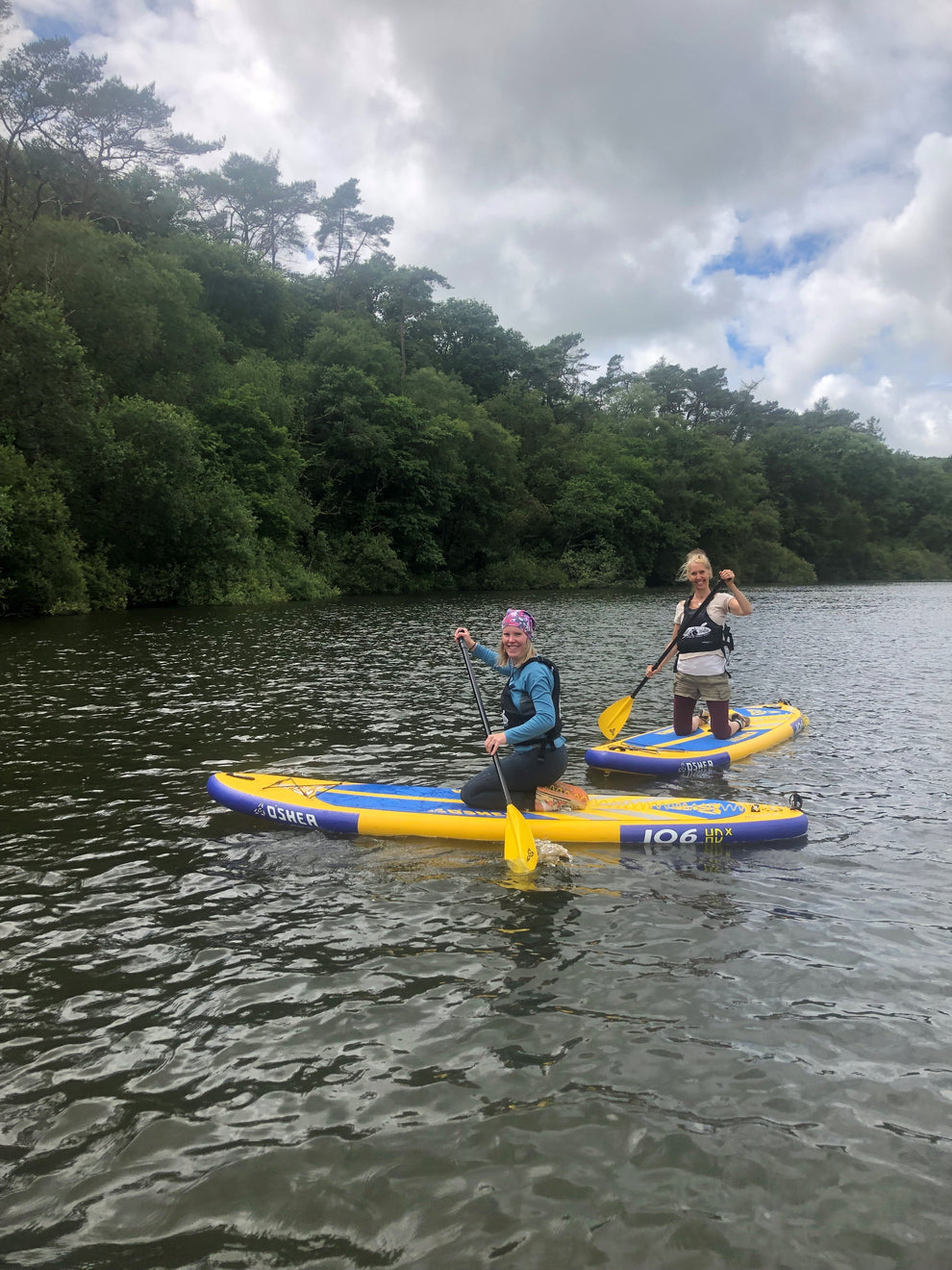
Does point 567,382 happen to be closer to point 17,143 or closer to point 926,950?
point 17,143

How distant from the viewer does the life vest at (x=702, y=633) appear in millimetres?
9695

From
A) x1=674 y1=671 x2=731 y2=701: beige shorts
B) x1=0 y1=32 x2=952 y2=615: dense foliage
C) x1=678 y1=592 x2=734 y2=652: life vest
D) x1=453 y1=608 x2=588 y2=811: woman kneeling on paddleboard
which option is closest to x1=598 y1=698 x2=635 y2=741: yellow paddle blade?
x1=674 y1=671 x2=731 y2=701: beige shorts

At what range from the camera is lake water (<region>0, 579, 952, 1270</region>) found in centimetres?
313

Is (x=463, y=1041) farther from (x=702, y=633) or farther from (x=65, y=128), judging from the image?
(x=65, y=128)

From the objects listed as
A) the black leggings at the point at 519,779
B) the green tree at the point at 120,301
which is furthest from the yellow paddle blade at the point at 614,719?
the green tree at the point at 120,301

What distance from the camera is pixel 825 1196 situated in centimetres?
325

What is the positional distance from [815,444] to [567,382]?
28.7m

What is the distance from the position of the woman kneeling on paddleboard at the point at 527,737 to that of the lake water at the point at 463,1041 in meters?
0.72

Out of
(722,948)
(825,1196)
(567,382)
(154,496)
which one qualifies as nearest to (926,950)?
(722,948)

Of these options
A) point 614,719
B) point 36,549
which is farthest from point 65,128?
point 614,719

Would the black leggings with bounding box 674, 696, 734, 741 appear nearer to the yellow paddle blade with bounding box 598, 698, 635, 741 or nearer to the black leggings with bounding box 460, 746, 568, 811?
the yellow paddle blade with bounding box 598, 698, 635, 741

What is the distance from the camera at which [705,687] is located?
395 inches

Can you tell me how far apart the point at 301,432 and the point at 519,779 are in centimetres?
4318

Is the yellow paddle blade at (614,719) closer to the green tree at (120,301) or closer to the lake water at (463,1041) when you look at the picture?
the lake water at (463,1041)
